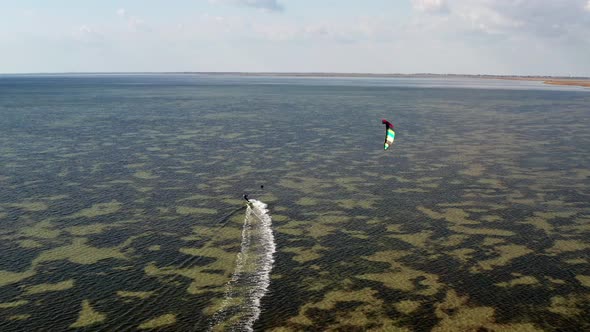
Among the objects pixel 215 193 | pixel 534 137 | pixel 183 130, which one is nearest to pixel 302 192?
pixel 215 193

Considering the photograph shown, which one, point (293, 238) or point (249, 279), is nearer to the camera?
point (249, 279)

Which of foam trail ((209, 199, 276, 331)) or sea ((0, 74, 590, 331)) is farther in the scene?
sea ((0, 74, 590, 331))

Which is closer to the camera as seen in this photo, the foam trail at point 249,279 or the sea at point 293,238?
the foam trail at point 249,279

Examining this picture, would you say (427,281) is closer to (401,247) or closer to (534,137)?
(401,247)

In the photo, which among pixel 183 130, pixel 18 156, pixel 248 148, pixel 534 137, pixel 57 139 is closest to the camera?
pixel 18 156
